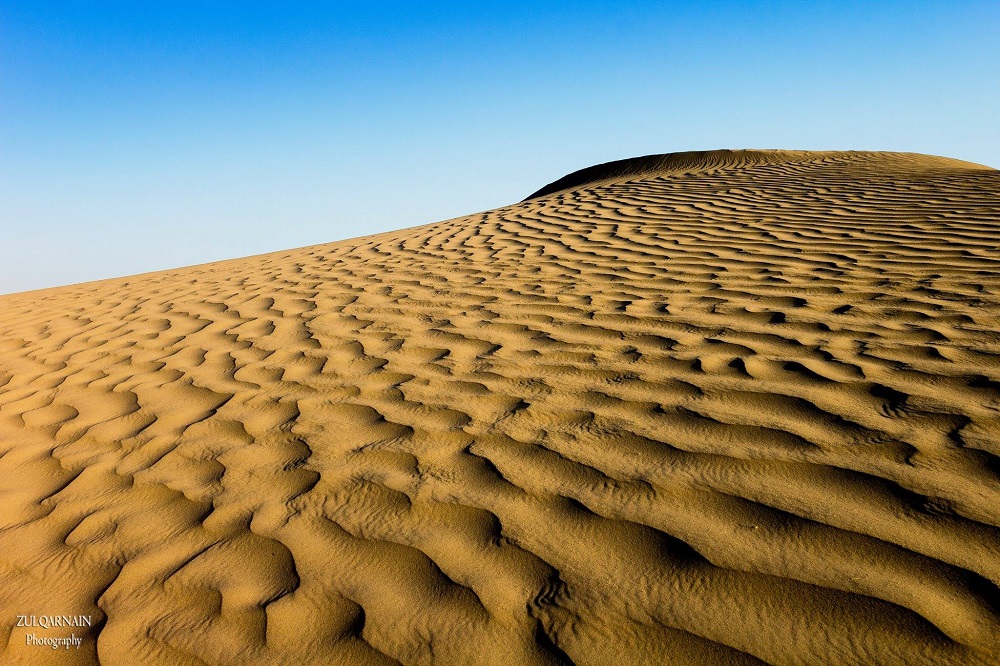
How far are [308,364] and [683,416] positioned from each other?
1.80 meters

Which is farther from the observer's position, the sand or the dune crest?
the dune crest

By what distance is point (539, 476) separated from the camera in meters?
1.94

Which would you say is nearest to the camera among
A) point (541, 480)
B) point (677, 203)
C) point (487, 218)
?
point (541, 480)

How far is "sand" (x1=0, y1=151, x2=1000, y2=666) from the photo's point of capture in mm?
1392

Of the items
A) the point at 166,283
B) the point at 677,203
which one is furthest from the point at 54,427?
the point at 677,203

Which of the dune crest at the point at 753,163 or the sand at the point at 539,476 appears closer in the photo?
the sand at the point at 539,476

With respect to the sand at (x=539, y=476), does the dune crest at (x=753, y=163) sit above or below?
below

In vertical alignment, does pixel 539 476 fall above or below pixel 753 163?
above

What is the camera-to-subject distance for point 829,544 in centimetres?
151

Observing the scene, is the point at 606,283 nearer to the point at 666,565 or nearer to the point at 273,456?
the point at 273,456

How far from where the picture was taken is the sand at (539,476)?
4.57ft

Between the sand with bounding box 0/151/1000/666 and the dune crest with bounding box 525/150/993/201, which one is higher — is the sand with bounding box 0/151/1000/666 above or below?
above

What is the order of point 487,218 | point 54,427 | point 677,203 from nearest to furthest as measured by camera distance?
point 54,427, point 677,203, point 487,218

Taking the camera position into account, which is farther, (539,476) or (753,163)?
(753,163)
